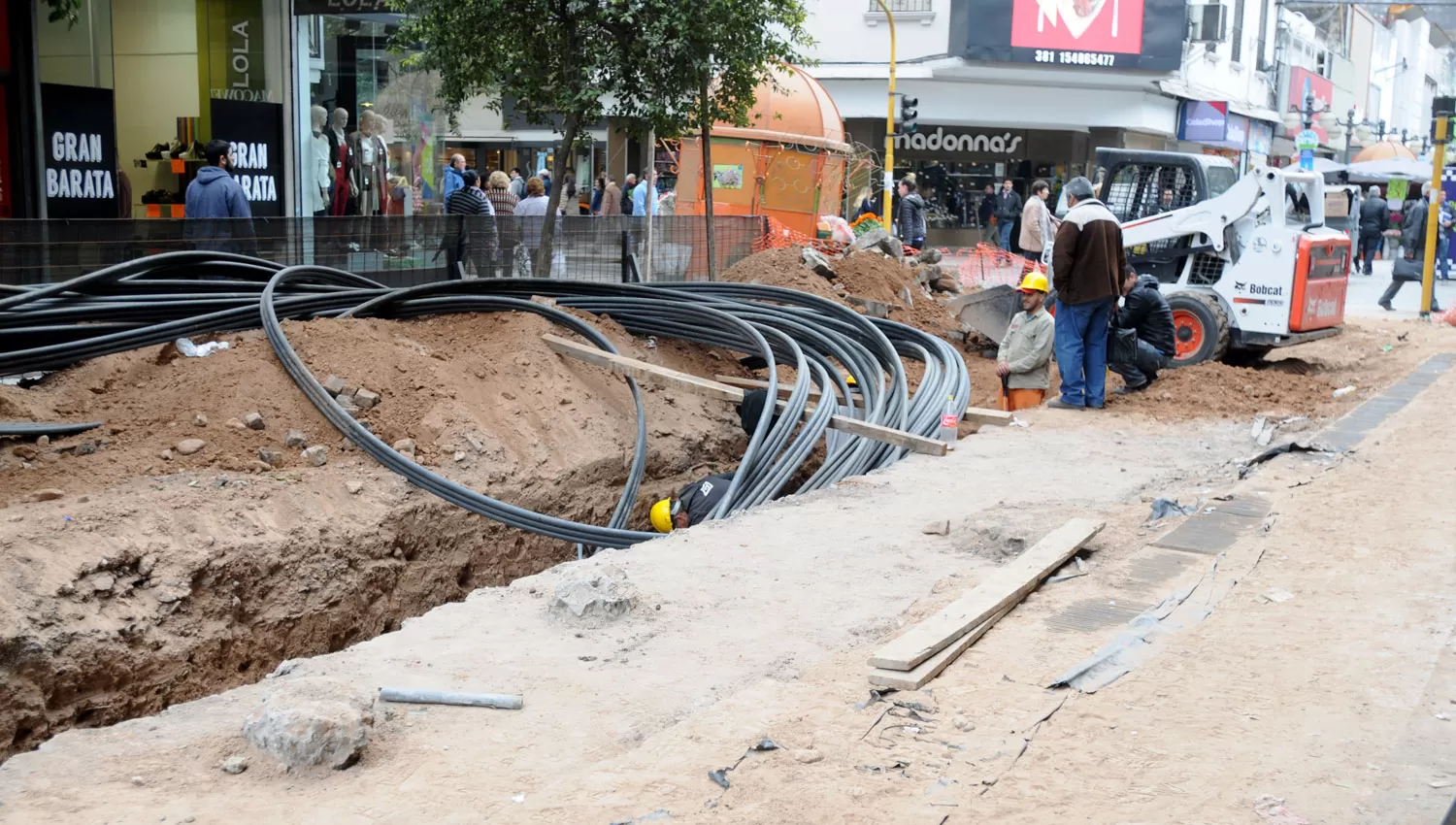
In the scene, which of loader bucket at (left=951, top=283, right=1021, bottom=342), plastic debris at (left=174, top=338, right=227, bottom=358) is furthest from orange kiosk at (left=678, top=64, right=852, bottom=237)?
plastic debris at (left=174, top=338, right=227, bottom=358)

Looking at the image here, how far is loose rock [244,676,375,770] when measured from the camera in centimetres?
367

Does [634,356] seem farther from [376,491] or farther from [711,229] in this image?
[711,229]

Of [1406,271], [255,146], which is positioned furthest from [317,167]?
[1406,271]

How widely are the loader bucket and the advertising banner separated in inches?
723

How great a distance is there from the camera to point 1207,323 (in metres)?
12.6

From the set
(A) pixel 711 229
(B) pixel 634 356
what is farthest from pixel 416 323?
(A) pixel 711 229

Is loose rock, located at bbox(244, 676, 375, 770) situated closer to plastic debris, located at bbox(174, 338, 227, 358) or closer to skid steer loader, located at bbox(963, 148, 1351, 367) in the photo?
plastic debris, located at bbox(174, 338, 227, 358)

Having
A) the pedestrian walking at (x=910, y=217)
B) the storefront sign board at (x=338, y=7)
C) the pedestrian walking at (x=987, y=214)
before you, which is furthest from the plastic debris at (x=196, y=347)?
the pedestrian walking at (x=987, y=214)

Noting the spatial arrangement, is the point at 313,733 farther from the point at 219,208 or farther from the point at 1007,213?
the point at 1007,213

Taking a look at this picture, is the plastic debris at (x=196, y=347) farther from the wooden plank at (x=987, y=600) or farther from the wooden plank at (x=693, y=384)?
the wooden plank at (x=987, y=600)

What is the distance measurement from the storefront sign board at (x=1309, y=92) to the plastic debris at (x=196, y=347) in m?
44.4

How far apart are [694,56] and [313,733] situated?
971 cm

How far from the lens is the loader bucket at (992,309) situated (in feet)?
47.1

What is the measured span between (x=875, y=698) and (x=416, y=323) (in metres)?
6.50
